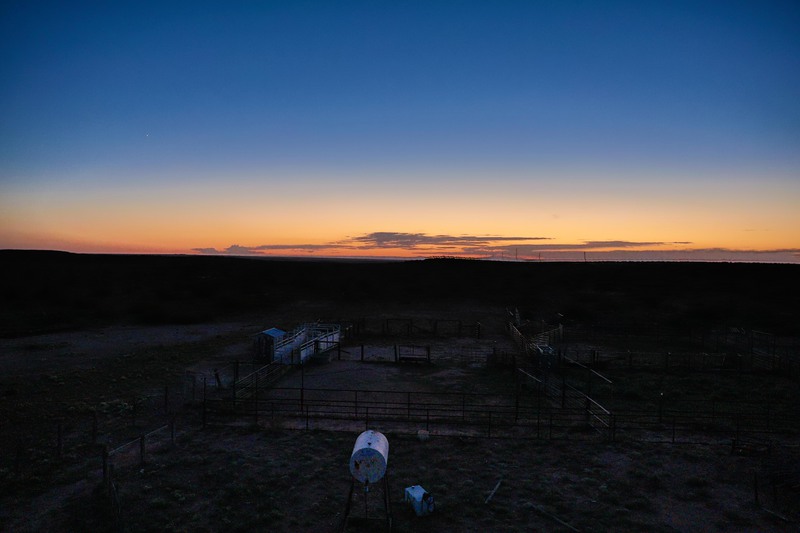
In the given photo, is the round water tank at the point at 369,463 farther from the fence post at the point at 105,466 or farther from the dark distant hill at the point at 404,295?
the dark distant hill at the point at 404,295

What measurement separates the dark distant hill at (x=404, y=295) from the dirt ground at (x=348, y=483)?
104 ft

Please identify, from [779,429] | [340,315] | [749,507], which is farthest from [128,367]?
[779,429]

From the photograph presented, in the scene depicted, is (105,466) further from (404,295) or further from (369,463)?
(404,295)

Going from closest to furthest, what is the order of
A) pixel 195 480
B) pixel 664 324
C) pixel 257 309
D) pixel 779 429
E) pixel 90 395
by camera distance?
pixel 195 480, pixel 779 429, pixel 90 395, pixel 664 324, pixel 257 309

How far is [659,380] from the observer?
26031mm

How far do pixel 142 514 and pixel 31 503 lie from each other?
10.6 ft

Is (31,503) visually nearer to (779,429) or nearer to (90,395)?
(90,395)

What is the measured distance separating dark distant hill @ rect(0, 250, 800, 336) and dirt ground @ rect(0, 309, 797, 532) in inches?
1246

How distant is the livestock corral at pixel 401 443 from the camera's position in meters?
12.3

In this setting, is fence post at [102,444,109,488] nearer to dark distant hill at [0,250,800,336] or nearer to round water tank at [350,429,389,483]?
round water tank at [350,429,389,483]

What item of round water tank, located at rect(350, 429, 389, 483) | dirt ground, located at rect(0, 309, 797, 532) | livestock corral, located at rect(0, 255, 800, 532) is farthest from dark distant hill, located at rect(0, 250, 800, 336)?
round water tank, located at rect(350, 429, 389, 483)

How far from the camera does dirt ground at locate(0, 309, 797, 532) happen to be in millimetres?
11914

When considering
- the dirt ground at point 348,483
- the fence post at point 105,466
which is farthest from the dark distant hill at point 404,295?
the fence post at point 105,466

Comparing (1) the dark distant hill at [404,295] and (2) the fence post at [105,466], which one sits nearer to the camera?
(2) the fence post at [105,466]
